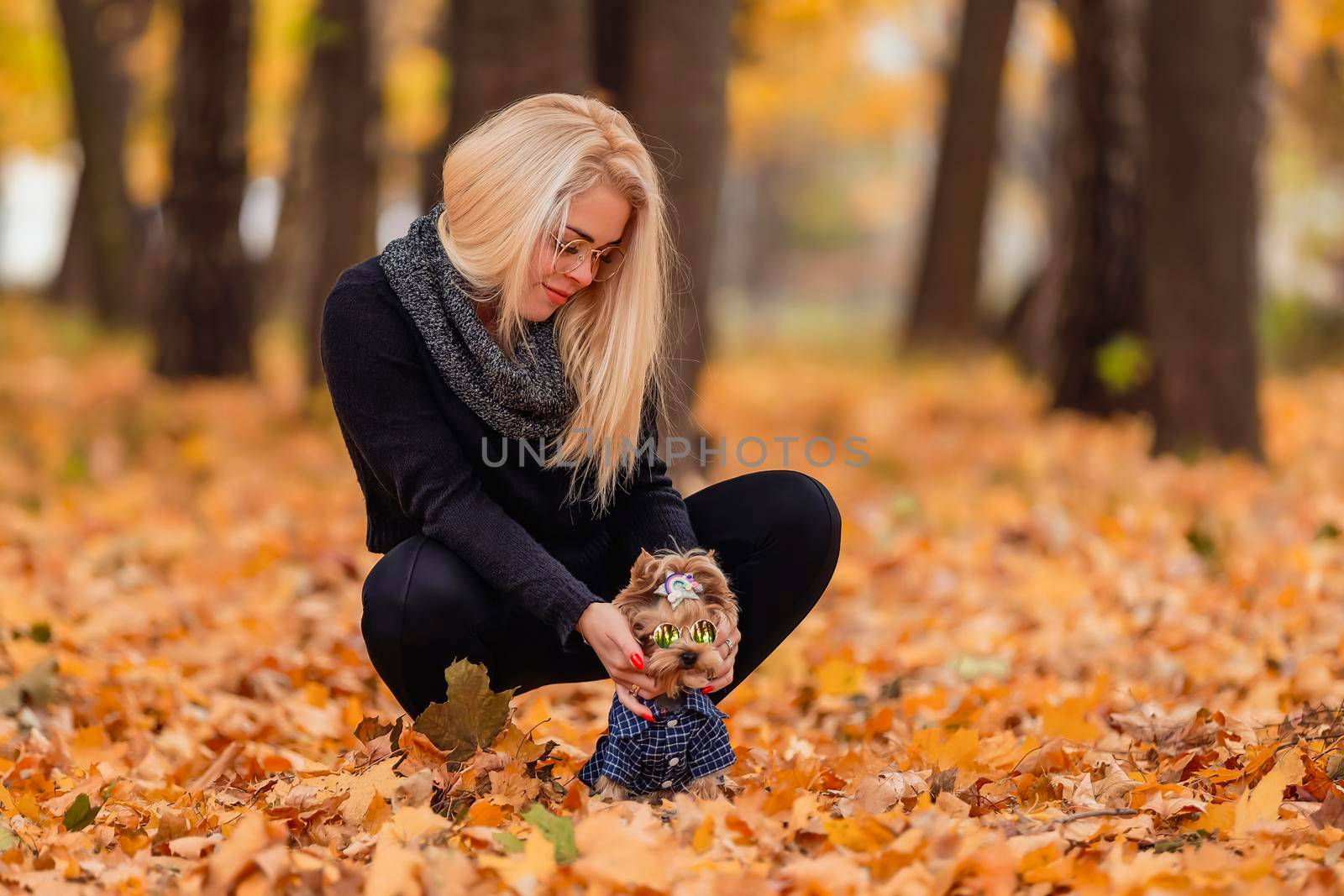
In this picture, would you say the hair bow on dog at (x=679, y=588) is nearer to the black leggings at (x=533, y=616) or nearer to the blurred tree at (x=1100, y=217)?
the black leggings at (x=533, y=616)

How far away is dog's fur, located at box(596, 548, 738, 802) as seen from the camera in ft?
7.56

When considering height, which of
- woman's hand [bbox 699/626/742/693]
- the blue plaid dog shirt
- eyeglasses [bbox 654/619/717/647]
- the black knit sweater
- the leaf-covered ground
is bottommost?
the leaf-covered ground

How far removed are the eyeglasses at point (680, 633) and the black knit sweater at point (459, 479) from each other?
0.17 metres

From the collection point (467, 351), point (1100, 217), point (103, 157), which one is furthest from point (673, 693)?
point (103, 157)

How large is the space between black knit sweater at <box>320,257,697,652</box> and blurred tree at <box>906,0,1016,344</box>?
940 centimetres

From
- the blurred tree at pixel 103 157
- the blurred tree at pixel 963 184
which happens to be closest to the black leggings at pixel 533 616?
the blurred tree at pixel 963 184

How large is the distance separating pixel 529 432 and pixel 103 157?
10254mm

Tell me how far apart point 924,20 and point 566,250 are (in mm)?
16566

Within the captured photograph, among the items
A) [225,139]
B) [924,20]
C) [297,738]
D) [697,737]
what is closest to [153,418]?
[225,139]

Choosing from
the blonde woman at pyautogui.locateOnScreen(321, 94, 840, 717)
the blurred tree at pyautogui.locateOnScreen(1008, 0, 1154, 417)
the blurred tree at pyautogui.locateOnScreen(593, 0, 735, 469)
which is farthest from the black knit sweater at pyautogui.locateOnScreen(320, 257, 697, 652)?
the blurred tree at pyautogui.locateOnScreen(1008, 0, 1154, 417)

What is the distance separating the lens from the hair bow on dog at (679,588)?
231cm

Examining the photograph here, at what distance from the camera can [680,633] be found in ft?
7.57

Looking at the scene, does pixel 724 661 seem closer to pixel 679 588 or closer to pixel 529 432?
pixel 679 588

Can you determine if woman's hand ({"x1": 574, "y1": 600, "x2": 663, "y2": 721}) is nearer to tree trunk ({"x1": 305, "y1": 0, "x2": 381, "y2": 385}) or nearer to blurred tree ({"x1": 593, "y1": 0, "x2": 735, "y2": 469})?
blurred tree ({"x1": 593, "y1": 0, "x2": 735, "y2": 469})
